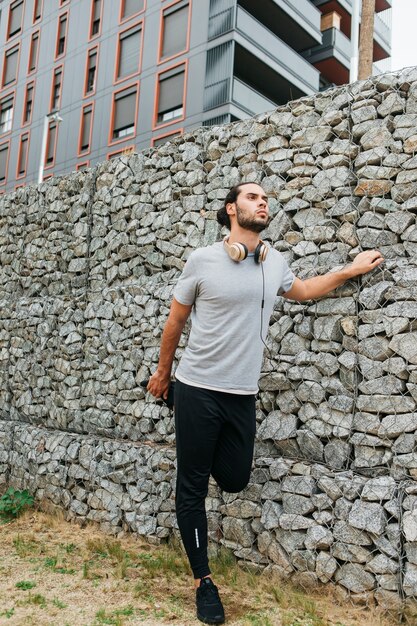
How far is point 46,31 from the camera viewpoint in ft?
83.6

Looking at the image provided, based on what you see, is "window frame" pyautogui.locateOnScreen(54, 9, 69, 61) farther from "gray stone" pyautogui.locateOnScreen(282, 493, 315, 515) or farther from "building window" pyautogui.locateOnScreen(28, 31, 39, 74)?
"gray stone" pyautogui.locateOnScreen(282, 493, 315, 515)

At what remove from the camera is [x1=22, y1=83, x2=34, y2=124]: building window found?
2569 centimetres

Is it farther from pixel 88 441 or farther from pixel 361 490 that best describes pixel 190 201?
pixel 361 490

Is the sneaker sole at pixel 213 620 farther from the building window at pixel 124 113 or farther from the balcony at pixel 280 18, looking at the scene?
the building window at pixel 124 113

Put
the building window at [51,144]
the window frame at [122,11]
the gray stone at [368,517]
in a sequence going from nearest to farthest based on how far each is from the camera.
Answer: the gray stone at [368,517] → the window frame at [122,11] → the building window at [51,144]

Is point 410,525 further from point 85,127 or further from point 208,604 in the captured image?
point 85,127

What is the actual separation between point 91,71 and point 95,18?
2.26 meters

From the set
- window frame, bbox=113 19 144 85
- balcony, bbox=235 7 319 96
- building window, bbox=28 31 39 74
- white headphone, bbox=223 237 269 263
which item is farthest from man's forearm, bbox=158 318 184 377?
building window, bbox=28 31 39 74

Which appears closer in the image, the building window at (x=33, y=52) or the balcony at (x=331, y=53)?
the balcony at (x=331, y=53)

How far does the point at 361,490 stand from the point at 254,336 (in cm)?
106

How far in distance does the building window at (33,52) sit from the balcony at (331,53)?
1180 cm

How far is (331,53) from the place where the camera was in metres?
22.4

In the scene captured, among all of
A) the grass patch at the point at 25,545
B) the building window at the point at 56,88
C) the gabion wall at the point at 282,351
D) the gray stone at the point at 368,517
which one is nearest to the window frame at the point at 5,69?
the building window at the point at 56,88

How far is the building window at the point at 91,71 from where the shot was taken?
2289 centimetres
